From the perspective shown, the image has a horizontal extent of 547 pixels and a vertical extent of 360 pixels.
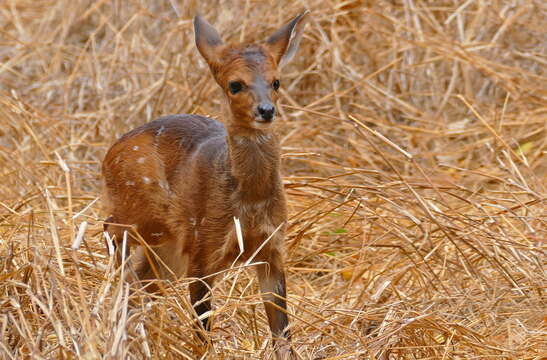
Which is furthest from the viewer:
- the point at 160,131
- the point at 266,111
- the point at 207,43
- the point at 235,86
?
the point at 160,131

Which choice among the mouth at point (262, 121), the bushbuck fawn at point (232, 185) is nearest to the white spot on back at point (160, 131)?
the bushbuck fawn at point (232, 185)

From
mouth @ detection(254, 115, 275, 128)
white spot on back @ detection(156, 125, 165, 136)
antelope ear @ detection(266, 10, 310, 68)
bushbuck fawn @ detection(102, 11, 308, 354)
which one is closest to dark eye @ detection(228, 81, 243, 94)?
bushbuck fawn @ detection(102, 11, 308, 354)

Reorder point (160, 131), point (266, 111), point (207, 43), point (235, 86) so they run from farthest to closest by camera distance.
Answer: point (160, 131), point (207, 43), point (235, 86), point (266, 111)

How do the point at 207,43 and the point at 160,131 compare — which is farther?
the point at 160,131

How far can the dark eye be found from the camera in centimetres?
405

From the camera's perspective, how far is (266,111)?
12.9ft

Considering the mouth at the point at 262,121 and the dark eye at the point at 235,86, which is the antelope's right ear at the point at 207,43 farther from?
the mouth at the point at 262,121

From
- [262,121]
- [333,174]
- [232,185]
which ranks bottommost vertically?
[333,174]

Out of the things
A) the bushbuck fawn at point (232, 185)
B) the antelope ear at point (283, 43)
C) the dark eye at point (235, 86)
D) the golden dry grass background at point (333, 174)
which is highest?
the antelope ear at point (283, 43)

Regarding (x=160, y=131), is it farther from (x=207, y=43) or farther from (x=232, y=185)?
(x=232, y=185)

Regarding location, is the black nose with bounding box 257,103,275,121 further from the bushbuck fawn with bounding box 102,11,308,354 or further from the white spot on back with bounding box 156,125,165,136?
the white spot on back with bounding box 156,125,165,136

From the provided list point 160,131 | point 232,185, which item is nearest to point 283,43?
point 232,185

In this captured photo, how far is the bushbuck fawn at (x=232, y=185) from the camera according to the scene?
A: 13.4 feet

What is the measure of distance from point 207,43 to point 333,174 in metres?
2.35
